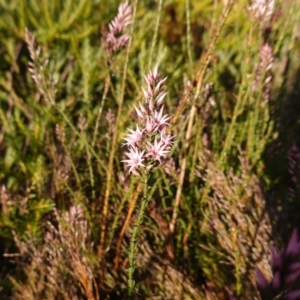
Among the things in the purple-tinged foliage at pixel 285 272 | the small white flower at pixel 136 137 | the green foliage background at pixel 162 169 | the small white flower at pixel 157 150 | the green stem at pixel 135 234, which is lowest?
the purple-tinged foliage at pixel 285 272

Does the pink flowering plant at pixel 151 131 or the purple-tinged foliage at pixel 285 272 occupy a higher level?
the pink flowering plant at pixel 151 131

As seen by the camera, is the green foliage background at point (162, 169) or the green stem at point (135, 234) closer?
the green stem at point (135, 234)

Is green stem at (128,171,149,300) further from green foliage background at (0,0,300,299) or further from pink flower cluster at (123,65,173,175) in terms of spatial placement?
green foliage background at (0,0,300,299)

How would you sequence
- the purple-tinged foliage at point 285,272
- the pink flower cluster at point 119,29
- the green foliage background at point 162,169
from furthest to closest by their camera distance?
the green foliage background at point 162,169
the pink flower cluster at point 119,29
the purple-tinged foliage at point 285,272

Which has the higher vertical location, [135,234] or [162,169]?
[162,169]

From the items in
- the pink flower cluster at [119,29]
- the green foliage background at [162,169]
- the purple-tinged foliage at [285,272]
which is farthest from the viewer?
the green foliage background at [162,169]

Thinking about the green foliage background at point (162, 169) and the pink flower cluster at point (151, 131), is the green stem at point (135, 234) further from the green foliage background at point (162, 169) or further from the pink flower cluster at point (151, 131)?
the green foliage background at point (162, 169)

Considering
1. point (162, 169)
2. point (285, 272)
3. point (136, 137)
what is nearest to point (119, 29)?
point (162, 169)

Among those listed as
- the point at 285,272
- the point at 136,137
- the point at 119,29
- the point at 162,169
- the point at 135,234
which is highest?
the point at 119,29

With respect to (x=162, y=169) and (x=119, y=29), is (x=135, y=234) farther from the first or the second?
(x=119, y=29)

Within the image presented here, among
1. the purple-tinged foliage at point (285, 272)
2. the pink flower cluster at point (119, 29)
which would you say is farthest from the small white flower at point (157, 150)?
the pink flower cluster at point (119, 29)

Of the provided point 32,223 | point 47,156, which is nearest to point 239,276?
point 32,223

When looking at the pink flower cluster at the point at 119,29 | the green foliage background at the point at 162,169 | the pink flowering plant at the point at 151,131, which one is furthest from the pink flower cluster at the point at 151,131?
the pink flower cluster at the point at 119,29
